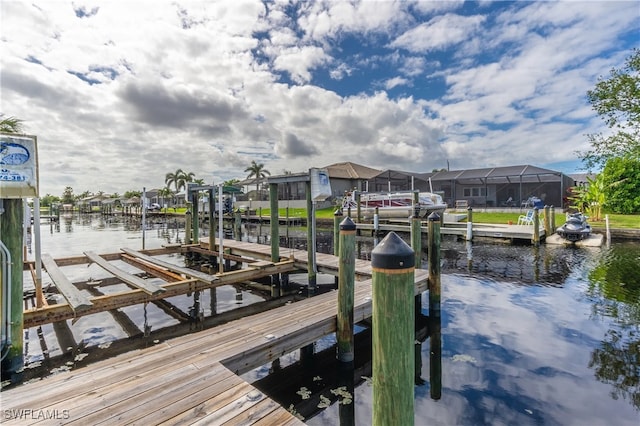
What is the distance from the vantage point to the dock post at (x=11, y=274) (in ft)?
12.6

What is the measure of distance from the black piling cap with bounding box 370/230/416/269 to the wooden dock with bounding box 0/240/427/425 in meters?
1.59

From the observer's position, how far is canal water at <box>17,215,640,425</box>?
3.79 meters

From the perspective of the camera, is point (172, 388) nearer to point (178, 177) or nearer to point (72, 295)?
point (72, 295)

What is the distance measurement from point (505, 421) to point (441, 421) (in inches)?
28.2

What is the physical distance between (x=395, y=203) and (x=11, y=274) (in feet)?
65.3

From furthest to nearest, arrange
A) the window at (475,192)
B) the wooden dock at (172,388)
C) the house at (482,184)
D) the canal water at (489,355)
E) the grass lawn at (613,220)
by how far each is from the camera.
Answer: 1. the window at (475,192)
2. the house at (482,184)
3. the grass lawn at (613,220)
4. the canal water at (489,355)
5. the wooden dock at (172,388)

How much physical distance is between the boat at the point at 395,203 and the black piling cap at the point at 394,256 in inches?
676

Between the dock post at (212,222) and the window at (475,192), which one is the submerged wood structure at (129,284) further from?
the window at (475,192)

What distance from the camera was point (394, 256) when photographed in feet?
5.60

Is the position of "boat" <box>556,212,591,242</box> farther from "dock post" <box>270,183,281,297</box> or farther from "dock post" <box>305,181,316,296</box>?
"dock post" <box>270,183,281,297</box>

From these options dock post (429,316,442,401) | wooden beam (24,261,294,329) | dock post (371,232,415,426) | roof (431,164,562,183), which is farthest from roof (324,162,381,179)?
dock post (371,232,415,426)

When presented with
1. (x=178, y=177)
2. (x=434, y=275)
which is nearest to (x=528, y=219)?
(x=434, y=275)

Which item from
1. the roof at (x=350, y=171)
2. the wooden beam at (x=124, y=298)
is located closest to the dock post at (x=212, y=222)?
the wooden beam at (x=124, y=298)

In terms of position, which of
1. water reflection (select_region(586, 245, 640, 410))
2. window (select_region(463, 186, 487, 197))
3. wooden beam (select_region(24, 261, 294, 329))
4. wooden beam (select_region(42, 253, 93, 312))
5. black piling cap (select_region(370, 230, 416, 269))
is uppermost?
window (select_region(463, 186, 487, 197))
